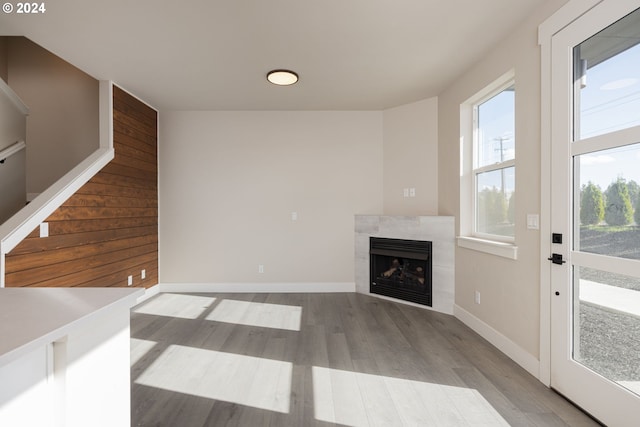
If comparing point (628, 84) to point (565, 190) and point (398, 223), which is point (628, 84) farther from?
point (398, 223)

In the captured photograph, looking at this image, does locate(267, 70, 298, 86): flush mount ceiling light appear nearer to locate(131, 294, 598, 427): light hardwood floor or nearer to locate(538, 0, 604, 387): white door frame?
locate(538, 0, 604, 387): white door frame

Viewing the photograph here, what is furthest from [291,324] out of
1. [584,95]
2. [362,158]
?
[584,95]

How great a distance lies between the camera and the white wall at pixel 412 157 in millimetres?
4176

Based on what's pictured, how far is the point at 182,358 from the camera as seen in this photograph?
8.43 ft

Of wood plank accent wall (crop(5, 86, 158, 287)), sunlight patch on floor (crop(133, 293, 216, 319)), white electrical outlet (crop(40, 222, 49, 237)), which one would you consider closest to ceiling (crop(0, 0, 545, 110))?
wood plank accent wall (crop(5, 86, 158, 287))

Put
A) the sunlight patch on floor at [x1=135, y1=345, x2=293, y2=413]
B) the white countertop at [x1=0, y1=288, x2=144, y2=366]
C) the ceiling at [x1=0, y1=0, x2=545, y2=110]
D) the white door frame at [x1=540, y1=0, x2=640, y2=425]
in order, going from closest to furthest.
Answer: the white countertop at [x1=0, y1=288, x2=144, y2=366]
the white door frame at [x1=540, y1=0, x2=640, y2=425]
the sunlight patch on floor at [x1=135, y1=345, x2=293, y2=413]
the ceiling at [x1=0, y1=0, x2=545, y2=110]

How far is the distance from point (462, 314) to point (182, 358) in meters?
2.78

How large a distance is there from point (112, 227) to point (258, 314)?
1.93 meters

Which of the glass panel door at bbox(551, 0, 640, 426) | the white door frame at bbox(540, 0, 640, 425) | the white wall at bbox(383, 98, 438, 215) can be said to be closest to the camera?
the glass panel door at bbox(551, 0, 640, 426)

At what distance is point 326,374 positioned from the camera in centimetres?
232

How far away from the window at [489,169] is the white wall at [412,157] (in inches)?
24.6

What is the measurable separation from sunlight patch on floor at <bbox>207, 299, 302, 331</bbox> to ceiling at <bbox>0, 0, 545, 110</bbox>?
2.66 metres

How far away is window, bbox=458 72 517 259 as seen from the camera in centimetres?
285

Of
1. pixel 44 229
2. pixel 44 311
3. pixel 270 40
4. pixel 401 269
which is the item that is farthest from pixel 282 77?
pixel 44 311
